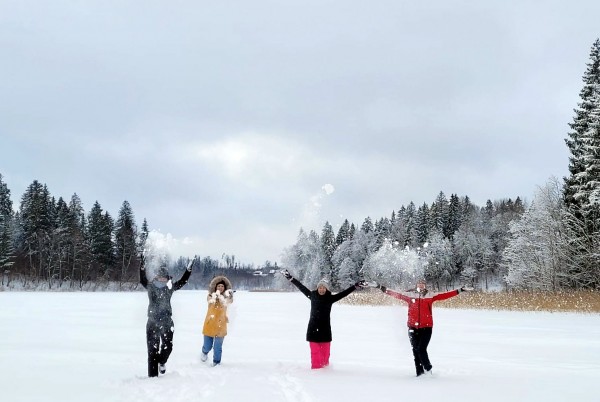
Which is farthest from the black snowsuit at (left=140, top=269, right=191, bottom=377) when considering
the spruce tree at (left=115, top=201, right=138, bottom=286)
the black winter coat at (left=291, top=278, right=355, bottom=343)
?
the spruce tree at (left=115, top=201, right=138, bottom=286)

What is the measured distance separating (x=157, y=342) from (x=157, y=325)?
32cm

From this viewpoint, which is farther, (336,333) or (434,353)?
(336,333)

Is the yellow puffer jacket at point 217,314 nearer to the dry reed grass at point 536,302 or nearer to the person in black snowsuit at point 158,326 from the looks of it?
the person in black snowsuit at point 158,326

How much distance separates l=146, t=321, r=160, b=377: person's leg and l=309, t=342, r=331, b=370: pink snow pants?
3.23 m

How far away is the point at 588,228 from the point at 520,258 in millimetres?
16572

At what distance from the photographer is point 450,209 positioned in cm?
11619

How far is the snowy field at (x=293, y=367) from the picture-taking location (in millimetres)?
8508

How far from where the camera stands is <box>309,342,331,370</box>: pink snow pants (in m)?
11.1

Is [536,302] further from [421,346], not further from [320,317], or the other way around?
[320,317]

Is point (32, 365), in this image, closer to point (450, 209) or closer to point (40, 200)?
point (40, 200)

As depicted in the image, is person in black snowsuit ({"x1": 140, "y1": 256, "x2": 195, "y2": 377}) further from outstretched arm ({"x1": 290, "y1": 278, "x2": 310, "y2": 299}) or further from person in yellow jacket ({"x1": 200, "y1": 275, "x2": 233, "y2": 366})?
outstretched arm ({"x1": 290, "y1": 278, "x2": 310, "y2": 299})

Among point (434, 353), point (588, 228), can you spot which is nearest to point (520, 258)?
point (588, 228)

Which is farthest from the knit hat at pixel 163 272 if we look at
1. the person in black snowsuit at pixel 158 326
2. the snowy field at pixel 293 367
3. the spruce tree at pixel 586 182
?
the spruce tree at pixel 586 182

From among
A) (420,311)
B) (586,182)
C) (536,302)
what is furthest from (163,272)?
(586,182)
